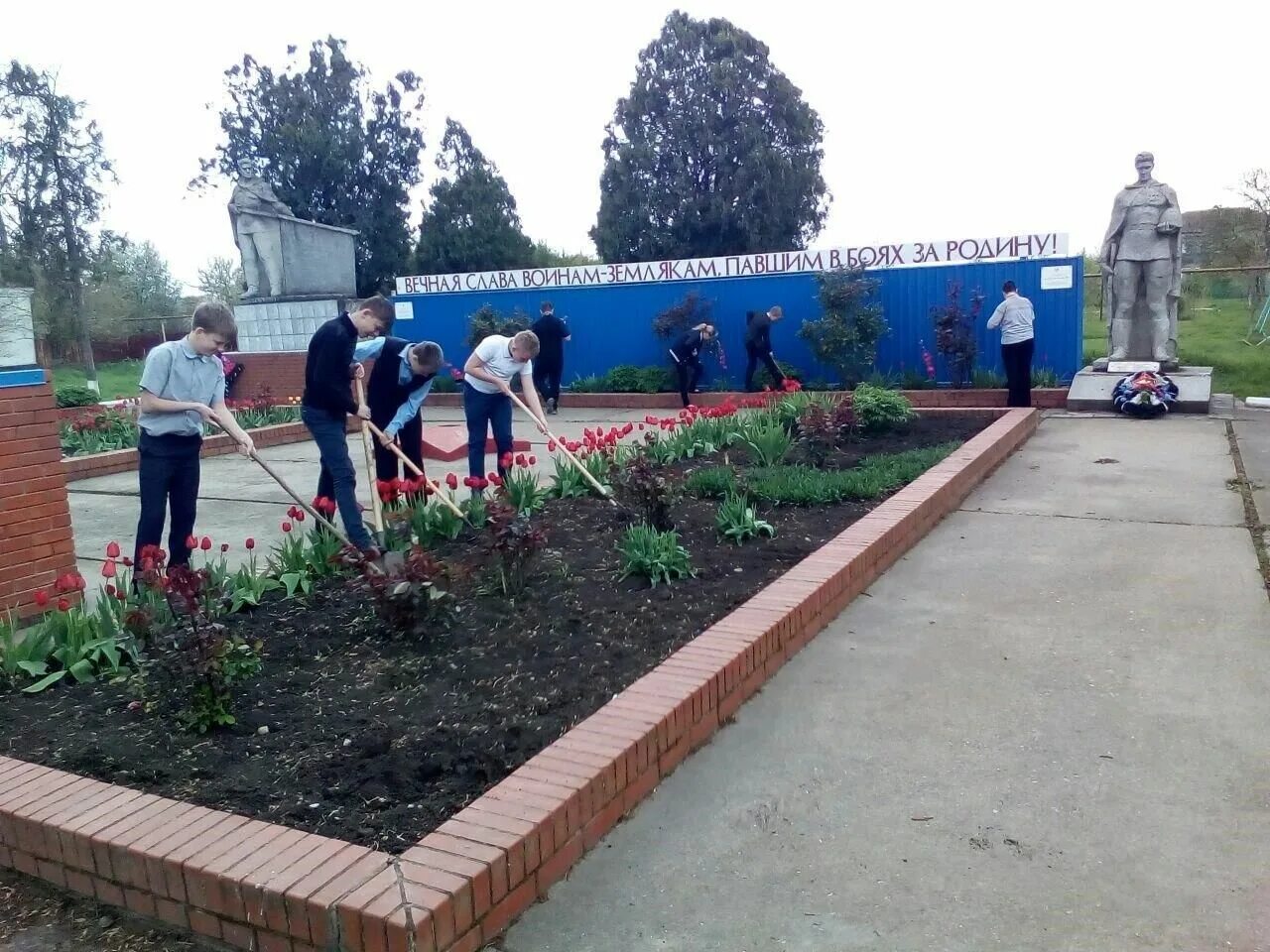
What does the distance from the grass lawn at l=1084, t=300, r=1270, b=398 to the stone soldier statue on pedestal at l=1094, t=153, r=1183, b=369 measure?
1285 millimetres

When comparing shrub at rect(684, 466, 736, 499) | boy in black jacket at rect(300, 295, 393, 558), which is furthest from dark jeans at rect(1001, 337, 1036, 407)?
boy in black jacket at rect(300, 295, 393, 558)

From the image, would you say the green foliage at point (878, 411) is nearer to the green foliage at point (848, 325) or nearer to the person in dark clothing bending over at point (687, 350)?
the green foliage at point (848, 325)

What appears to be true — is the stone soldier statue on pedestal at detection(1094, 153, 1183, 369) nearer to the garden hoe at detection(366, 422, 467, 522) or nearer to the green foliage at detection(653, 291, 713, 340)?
the green foliage at detection(653, 291, 713, 340)

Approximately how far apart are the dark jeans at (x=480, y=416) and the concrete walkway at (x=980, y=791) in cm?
314

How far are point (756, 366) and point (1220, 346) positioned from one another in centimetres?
895

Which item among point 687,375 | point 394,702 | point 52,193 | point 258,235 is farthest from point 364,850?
point 52,193

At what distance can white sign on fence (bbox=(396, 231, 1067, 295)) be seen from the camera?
14.6 meters

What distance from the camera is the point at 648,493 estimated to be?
18.6 ft

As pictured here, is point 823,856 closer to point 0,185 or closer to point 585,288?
point 585,288

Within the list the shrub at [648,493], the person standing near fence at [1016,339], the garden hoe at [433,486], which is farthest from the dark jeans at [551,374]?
the shrub at [648,493]

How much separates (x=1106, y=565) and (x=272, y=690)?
4238mm

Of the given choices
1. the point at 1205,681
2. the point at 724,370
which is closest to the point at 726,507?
the point at 1205,681

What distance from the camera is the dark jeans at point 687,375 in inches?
597

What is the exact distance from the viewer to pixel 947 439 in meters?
9.26
